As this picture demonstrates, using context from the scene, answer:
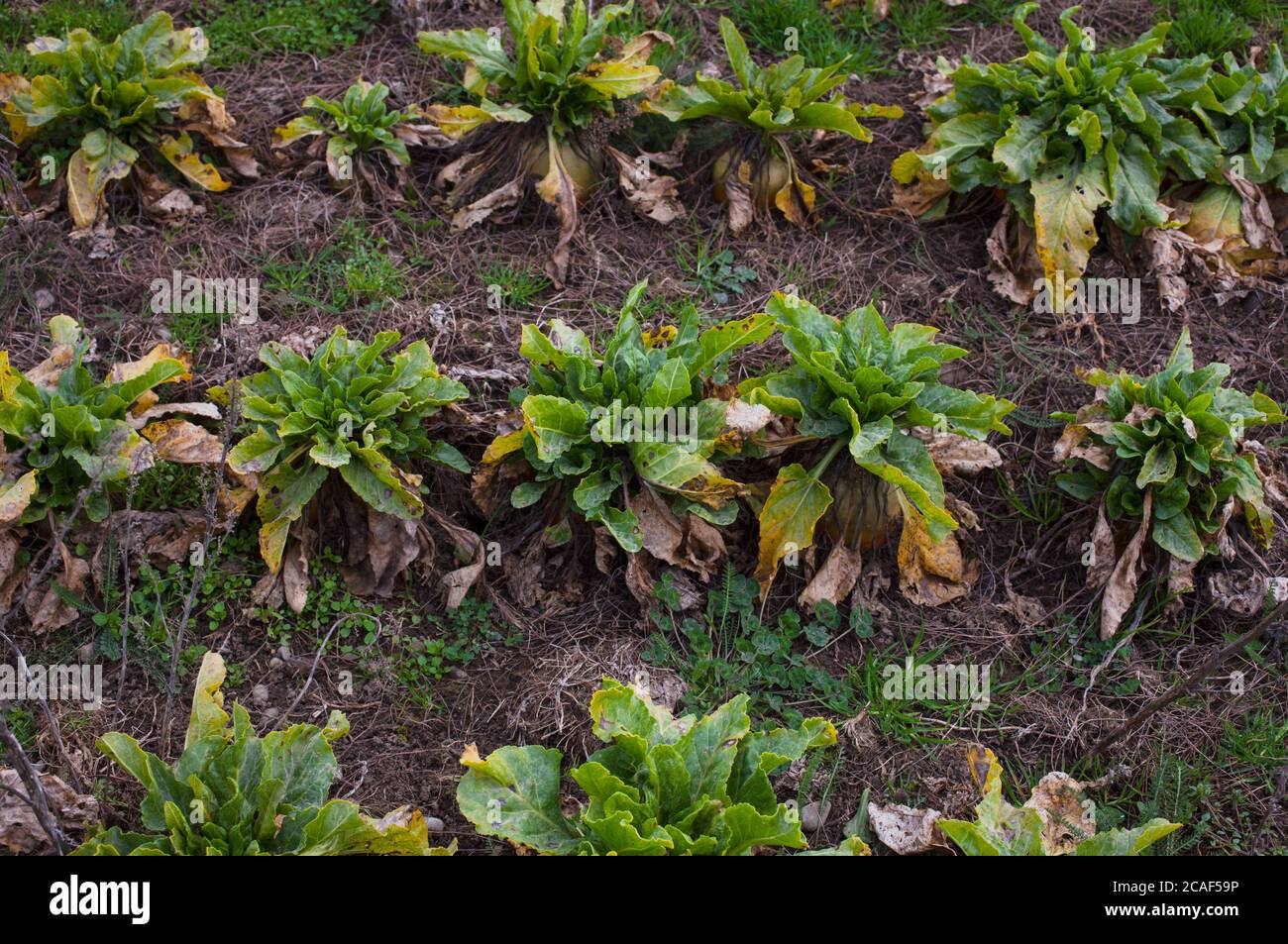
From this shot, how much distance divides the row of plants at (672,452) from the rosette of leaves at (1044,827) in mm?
713

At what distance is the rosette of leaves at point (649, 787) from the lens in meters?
2.98

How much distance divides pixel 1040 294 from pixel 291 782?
3.25 metres

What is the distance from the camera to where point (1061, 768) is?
365cm

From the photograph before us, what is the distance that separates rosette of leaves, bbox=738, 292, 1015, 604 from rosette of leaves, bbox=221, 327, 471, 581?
1.05 metres

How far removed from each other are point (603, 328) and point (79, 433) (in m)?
1.82

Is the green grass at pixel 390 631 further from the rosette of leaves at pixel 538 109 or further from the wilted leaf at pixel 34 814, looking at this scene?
the rosette of leaves at pixel 538 109

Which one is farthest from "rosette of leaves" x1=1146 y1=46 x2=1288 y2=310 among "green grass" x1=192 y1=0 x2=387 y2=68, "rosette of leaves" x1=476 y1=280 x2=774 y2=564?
"green grass" x1=192 y1=0 x2=387 y2=68

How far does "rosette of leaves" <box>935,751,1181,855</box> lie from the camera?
3.13 m

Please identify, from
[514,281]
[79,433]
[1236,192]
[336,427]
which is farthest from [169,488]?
[1236,192]

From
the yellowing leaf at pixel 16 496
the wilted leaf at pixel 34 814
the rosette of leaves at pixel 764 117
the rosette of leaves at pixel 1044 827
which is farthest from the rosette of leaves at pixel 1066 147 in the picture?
the wilted leaf at pixel 34 814

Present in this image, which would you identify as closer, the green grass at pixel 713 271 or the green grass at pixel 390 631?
the green grass at pixel 390 631

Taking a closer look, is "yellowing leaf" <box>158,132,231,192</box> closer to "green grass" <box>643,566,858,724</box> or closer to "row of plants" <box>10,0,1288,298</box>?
"row of plants" <box>10,0,1288,298</box>

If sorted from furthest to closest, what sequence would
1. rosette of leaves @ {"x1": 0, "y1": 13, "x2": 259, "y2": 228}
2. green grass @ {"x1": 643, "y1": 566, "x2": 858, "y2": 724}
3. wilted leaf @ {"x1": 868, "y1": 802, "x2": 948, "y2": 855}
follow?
rosette of leaves @ {"x1": 0, "y1": 13, "x2": 259, "y2": 228} → green grass @ {"x1": 643, "y1": 566, "x2": 858, "y2": 724} → wilted leaf @ {"x1": 868, "y1": 802, "x2": 948, "y2": 855}

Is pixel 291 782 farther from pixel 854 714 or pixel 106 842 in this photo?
pixel 854 714
